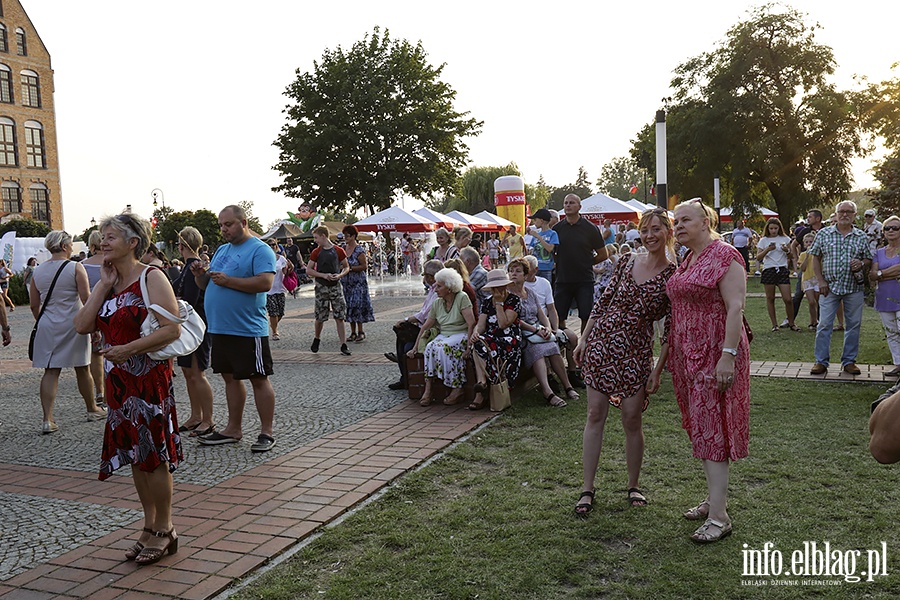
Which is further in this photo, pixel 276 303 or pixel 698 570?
pixel 276 303

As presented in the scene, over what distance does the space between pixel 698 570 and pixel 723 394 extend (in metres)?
0.88

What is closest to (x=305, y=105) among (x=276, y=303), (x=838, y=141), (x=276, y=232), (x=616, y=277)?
(x=276, y=232)

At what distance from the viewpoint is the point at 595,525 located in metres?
4.11

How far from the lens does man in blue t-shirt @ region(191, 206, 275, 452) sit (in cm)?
570

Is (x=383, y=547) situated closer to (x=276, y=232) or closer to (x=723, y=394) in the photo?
(x=723, y=394)

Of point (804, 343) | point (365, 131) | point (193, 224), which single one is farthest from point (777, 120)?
point (193, 224)

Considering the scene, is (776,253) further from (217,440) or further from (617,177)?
(617,177)

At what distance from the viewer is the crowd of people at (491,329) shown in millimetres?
3820

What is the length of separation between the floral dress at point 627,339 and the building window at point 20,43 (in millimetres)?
57695

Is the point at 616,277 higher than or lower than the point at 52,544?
higher

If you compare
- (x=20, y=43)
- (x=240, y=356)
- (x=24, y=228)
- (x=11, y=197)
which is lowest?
(x=240, y=356)


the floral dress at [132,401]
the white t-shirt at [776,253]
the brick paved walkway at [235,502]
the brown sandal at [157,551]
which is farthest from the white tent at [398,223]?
the brown sandal at [157,551]

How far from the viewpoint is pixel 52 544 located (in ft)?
13.5

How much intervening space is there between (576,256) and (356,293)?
4.57m
